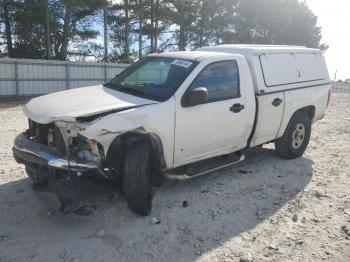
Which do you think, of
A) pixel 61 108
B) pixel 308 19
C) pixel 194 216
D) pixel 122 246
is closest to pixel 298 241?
pixel 194 216

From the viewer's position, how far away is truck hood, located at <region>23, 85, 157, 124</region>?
4.05m

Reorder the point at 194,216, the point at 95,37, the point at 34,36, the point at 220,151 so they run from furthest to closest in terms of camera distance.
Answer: the point at 95,37
the point at 34,36
the point at 220,151
the point at 194,216

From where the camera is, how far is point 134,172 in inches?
167

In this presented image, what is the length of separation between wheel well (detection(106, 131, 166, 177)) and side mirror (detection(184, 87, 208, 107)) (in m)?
0.60

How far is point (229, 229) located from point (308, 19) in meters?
44.6

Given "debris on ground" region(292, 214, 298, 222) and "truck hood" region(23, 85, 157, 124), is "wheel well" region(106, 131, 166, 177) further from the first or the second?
"debris on ground" region(292, 214, 298, 222)

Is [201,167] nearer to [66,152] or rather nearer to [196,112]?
[196,112]

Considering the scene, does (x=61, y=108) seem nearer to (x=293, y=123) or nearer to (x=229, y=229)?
(x=229, y=229)

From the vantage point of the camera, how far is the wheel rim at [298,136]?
268 inches

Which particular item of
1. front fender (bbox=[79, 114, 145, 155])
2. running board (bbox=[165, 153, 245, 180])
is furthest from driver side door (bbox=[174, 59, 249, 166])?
front fender (bbox=[79, 114, 145, 155])

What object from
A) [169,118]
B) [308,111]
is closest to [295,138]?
[308,111]

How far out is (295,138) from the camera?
6.88 meters

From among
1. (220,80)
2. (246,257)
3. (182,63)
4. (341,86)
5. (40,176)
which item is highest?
(182,63)

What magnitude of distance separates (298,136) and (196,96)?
302cm
